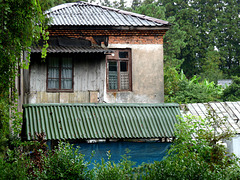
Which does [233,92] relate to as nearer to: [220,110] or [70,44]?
[220,110]

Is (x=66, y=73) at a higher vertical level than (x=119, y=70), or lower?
lower

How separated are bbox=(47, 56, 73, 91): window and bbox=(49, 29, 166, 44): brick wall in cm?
109

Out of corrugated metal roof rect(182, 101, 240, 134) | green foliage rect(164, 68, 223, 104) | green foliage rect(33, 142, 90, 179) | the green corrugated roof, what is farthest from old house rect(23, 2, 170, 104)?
green foliage rect(164, 68, 223, 104)

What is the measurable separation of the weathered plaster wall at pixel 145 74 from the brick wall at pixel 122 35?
18cm

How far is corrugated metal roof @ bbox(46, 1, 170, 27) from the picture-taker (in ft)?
49.8

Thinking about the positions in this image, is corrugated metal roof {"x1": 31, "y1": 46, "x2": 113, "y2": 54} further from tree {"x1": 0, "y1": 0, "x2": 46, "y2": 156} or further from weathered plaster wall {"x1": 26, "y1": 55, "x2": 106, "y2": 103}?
tree {"x1": 0, "y1": 0, "x2": 46, "y2": 156}

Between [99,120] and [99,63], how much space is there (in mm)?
3717

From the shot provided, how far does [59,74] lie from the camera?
1494cm

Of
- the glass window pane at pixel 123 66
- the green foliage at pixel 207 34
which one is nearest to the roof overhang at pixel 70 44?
the glass window pane at pixel 123 66

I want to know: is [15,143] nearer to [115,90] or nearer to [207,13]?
[115,90]

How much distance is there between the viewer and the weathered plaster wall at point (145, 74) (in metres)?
15.6

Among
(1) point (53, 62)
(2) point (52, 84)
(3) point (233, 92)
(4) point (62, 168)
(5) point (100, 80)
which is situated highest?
(1) point (53, 62)

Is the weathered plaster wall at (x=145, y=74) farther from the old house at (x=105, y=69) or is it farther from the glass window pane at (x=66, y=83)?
the glass window pane at (x=66, y=83)

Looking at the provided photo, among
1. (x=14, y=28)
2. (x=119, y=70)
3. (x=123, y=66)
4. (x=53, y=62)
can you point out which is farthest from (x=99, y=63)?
(x=14, y=28)
